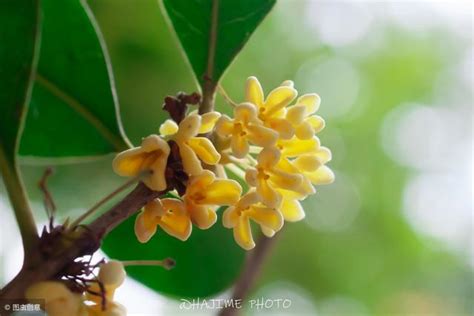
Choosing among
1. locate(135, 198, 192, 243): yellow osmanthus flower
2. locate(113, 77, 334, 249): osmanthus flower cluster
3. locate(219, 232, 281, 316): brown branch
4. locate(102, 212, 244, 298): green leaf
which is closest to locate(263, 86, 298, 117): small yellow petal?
locate(113, 77, 334, 249): osmanthus flower cluster

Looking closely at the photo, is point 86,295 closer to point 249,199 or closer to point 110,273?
point 110,273

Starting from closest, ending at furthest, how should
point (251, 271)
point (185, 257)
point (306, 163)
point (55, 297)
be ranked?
point (55, 297)
point (306, 163)
point (185, 257)
point (251, 271)

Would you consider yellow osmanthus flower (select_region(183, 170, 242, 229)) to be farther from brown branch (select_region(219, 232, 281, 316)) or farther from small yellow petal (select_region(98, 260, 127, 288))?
brown branch (select_region(219, 232, 281, 316))

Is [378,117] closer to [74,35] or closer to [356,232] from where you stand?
[356,232]

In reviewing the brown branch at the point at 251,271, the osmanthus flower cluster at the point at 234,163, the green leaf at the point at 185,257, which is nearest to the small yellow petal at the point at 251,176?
the osmanthus flower cluster at the point at 234,163

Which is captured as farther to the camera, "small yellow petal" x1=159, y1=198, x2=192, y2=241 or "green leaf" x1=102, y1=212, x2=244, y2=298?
"green leaf" x1=102, y1=212, x2=244, y2=298

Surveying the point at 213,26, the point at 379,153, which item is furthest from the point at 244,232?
the point at 379,153
